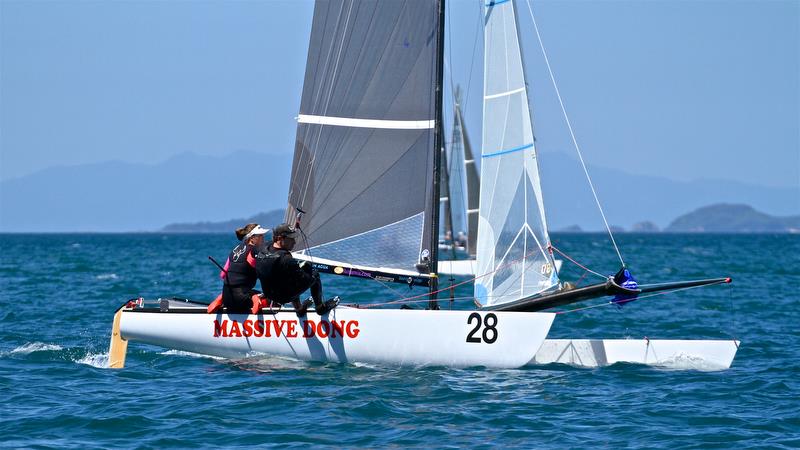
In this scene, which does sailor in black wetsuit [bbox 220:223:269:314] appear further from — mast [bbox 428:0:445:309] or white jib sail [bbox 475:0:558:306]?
white jib sail [bbox 475:0:558:306]

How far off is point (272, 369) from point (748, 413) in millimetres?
5475

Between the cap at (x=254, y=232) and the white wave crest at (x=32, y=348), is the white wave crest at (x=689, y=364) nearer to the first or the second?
the cap at (x=254, y=232)

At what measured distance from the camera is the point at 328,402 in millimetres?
10922

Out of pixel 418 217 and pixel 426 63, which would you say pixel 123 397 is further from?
pixel 426 63

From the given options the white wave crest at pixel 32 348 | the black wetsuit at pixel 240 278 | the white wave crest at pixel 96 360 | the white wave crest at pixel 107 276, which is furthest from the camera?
the white wave crest at pixel 107 276

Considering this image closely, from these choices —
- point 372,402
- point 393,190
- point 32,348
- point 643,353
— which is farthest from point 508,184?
point 32,348

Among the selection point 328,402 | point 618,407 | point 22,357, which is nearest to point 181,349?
point 22,357

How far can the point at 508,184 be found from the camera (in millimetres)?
13766

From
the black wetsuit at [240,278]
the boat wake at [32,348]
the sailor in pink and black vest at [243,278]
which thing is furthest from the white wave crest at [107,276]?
the black wetsuit at [240,278]

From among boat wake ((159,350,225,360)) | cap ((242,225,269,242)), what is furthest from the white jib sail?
boat wake ((159,350,225,360))

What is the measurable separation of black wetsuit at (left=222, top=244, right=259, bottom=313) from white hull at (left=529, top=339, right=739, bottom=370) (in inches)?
148

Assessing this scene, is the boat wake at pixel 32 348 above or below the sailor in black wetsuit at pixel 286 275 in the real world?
below

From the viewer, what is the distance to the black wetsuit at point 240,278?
42.4ft

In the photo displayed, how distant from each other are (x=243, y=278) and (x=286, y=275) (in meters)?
0.73
